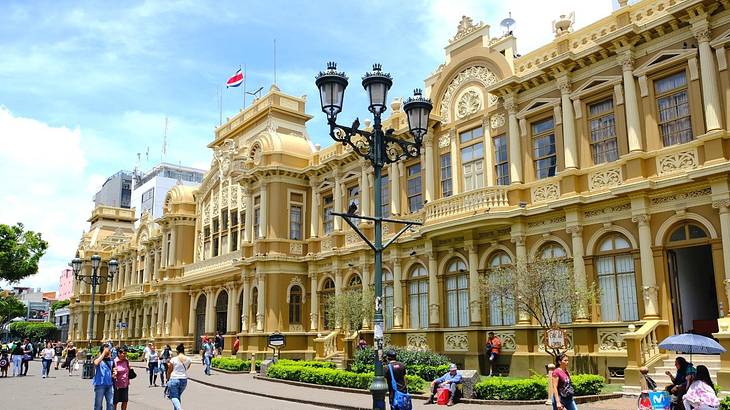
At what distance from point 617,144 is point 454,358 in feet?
33.1

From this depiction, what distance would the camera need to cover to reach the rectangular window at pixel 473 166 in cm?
2580

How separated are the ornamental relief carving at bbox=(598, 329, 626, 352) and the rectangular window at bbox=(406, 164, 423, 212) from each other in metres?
10.6

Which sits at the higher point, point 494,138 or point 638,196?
point 494,138

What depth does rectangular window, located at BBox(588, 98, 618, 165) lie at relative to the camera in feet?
70.4

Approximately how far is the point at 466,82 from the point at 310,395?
46.4 feet

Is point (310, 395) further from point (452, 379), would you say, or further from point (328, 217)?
point (328, 217)

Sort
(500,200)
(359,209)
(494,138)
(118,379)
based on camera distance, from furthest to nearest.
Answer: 1. (359,209)
2. (494,138)
3. (500,200)
4. (118,379)

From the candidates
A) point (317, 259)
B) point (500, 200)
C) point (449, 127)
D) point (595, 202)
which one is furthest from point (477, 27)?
point (317, 259)

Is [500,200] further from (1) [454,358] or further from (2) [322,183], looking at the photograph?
(2) [322,183]

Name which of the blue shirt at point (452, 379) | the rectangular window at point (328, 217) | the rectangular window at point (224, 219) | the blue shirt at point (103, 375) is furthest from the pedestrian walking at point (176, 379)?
the rectangular window at point (224, 219)

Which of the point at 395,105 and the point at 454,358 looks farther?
the point at 395,105

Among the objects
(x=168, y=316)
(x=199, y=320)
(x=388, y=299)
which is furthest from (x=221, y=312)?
(x=388, y=299)

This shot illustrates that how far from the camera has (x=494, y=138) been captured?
83.1 ft

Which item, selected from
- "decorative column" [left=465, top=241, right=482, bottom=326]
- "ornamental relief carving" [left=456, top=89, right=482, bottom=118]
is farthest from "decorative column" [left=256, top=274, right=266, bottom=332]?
"ornamental relief carving" [left=456, top=89, right=482, bottom=118]
